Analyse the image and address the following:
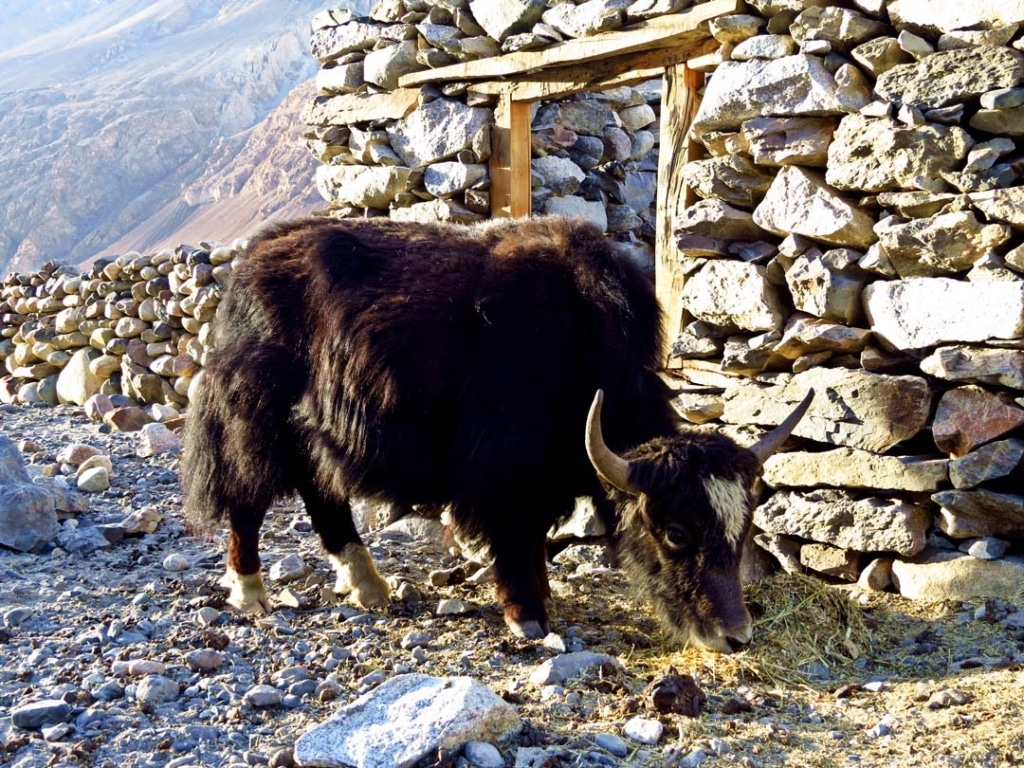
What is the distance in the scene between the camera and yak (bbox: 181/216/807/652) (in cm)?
348

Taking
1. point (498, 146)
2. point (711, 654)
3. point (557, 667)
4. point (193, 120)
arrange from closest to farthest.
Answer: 1. point (557, 667)
2. point (711, 654)
3. point (498, 146)
4. point (193, 120)

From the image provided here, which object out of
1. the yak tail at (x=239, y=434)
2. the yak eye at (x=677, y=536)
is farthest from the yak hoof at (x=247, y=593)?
the yak eye at (x=677, y=536)

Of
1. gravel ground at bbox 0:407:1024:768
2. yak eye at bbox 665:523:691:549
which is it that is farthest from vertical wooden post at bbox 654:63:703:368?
yak eye at bbox 665:523:691:549

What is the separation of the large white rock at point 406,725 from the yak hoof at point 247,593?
1276 millimetres

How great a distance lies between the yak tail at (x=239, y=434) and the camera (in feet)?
13.3

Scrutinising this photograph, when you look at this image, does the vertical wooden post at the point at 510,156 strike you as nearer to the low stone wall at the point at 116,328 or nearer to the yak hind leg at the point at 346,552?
the yak hind leg at the point at 346,552

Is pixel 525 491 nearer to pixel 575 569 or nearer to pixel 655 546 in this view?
pixel 655 546

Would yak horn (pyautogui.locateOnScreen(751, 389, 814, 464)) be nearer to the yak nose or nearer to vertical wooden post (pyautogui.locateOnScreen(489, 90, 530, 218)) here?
the yak nose

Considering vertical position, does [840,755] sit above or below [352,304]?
below

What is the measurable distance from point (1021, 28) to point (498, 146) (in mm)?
2702

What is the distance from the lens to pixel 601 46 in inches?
189

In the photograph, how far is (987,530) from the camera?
3.78 meters

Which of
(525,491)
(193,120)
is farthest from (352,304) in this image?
(193,120)

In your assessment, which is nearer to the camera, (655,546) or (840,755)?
(840,755)
